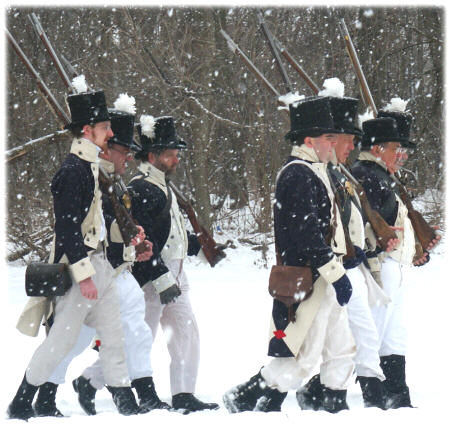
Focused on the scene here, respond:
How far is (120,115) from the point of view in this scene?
488 cm

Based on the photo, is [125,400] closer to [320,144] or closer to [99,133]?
[99,133]

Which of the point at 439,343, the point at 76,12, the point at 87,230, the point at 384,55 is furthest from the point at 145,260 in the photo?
the point at 76,12

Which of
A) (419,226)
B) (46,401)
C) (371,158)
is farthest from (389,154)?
(46,401)

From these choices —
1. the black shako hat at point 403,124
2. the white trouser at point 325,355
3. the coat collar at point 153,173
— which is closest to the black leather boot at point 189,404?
the white trouser at point 325,355

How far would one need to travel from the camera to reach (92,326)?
4.33 m

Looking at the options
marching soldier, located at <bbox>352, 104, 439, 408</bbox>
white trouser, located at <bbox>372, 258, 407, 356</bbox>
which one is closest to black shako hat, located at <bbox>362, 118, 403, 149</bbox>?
marching soldier, located at <bbox>352, 104, 439, 408</bbox>

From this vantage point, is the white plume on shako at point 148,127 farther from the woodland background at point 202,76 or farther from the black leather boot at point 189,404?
the woodland background at point 202,76

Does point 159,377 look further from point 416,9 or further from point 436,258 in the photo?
point 416,9

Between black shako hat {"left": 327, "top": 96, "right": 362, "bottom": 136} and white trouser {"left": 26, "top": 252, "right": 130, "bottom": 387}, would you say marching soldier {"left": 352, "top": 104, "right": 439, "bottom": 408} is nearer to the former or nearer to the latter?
black shako hat {"left": 327, "top": 96, "right": 362, "bottom": 136}

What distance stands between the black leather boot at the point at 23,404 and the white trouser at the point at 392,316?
248 cm

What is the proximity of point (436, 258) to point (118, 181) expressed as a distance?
9598 millimetres

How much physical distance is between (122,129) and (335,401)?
7.69 ft

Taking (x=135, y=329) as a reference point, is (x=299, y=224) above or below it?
above

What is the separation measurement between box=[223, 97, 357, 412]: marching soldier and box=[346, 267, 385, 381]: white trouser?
0.21 metres
